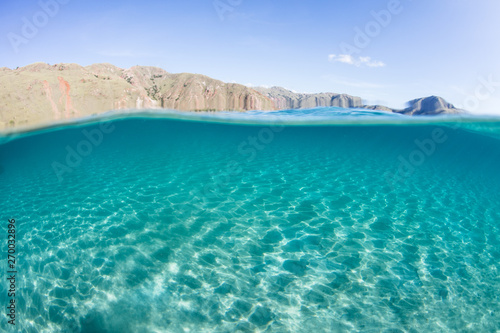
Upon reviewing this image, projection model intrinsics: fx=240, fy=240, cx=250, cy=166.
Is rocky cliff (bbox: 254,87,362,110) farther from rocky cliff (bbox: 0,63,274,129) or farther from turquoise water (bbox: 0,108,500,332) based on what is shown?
turquoise water (bbox: 0,108,500,332)

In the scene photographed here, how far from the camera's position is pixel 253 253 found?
5777 mm

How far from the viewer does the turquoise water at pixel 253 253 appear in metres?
4.26

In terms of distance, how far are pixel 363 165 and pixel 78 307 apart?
1437 cm

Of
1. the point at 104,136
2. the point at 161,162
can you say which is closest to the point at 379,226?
the point at 161,162

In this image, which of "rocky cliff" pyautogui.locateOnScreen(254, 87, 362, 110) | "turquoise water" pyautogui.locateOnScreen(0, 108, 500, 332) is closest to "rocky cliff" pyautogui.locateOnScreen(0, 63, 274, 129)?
"turquoise water" pyautogui.locateOnScreen(0, 108, 500, 332)

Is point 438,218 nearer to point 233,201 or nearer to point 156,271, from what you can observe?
point 233,201

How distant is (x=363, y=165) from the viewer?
1441 centimetres

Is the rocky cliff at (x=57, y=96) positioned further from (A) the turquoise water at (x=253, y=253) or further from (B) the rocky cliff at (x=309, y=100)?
(B) the rocky cliff at (x=309, y=100)

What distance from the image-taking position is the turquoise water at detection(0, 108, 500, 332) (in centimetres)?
426

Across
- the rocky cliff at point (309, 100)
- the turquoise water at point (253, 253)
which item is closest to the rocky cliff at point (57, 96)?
the turquoise water at point (253, 253)

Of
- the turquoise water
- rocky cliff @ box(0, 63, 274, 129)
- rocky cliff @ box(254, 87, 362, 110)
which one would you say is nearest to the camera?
the turquoise water

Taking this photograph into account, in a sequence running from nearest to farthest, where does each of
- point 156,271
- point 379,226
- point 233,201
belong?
A: point 156,271 → point 379,226 → point 233,201

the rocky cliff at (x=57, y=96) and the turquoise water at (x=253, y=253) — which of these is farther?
the rocky cliff at (x=57, y=96)

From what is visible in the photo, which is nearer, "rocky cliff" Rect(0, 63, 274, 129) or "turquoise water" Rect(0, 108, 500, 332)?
"turquoise water" Rect(0, 108, 500, 332)
